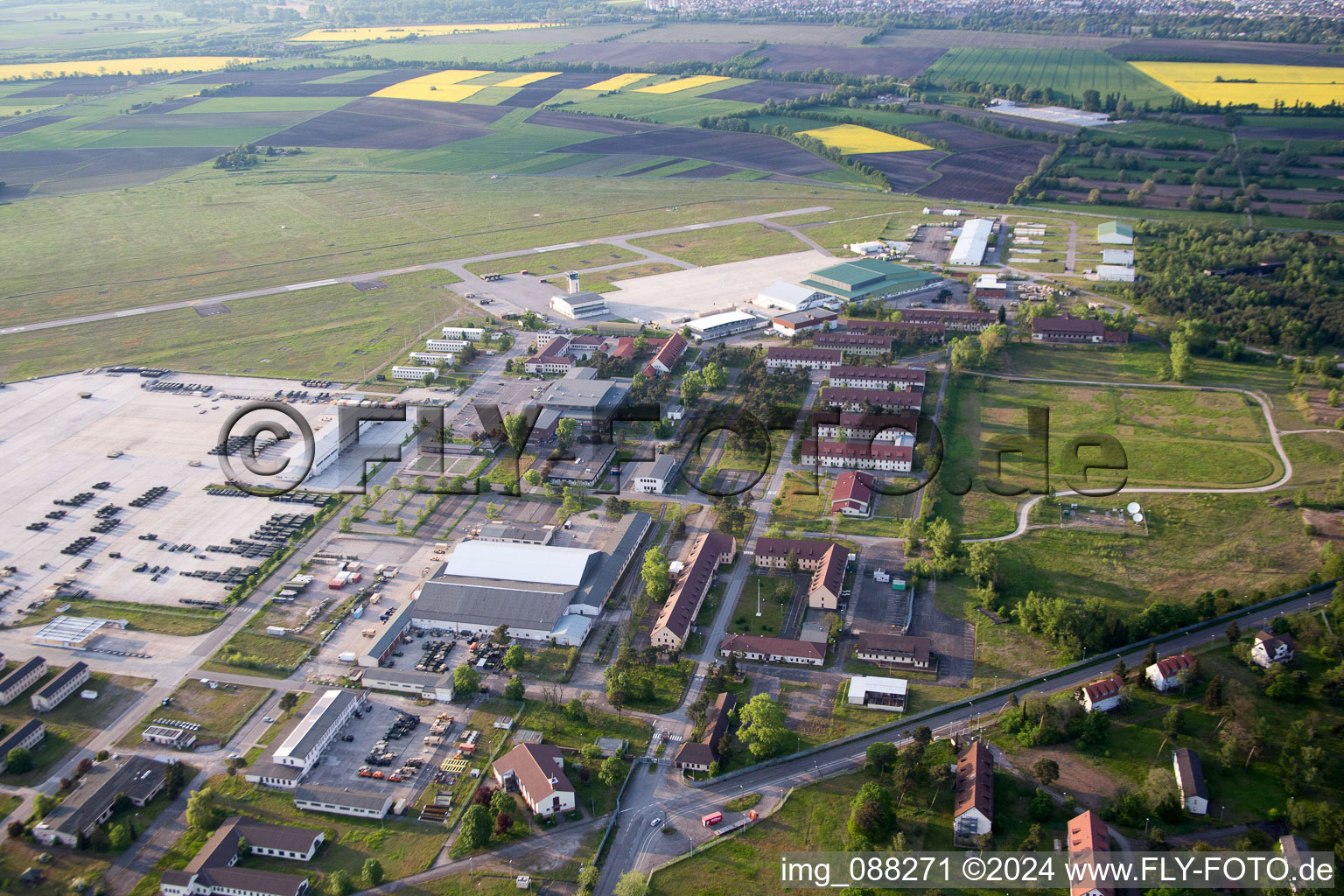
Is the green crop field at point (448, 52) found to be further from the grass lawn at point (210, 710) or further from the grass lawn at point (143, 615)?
the grass lawn at point (210, 710)

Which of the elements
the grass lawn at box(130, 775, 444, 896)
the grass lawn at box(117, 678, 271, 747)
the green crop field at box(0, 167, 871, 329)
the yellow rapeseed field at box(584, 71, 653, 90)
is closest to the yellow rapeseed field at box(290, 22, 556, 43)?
the yellow rapeseed field at box(584, 71, 653, 90)

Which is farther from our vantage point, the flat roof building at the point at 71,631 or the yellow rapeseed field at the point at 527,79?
the yellow rapeseed field at the point at 527,79

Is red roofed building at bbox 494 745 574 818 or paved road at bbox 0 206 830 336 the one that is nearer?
red roofed building at bbox 494 745 574 818

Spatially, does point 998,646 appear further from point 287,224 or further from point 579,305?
point 287,224

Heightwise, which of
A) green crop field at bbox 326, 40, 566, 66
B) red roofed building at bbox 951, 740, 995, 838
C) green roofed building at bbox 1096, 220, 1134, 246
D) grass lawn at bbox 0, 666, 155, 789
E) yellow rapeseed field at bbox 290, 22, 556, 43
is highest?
yellow rapeseed field at bbox 290, 22, 556, 43

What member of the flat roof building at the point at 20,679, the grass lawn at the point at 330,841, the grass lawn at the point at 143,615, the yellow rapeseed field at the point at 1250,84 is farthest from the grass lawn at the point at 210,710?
the yellow rapeseed field at the point at 1250,84

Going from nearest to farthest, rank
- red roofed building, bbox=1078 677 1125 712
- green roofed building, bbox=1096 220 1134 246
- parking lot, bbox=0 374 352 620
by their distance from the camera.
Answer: red roofed building, bbox=1078 677 1125 712, parking lot, bbox=0 374 352 620, green roofed building, bbox=1096 220 1134 246

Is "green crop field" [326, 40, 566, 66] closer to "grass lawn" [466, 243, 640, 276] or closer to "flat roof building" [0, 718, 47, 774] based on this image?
"grass lawn" [466, 243, 640, 276]
